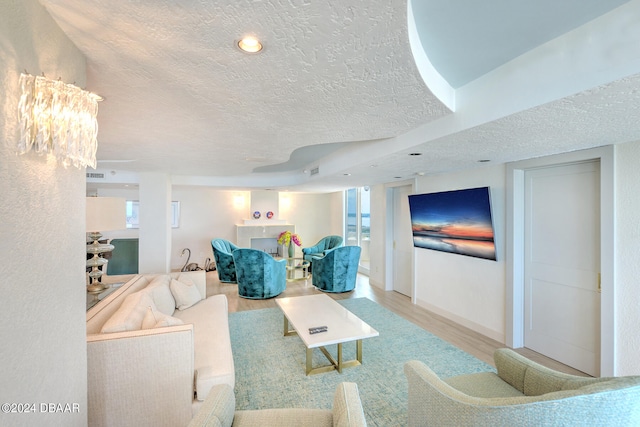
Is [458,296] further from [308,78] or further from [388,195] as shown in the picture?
[308,78]

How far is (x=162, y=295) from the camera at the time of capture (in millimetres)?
2842

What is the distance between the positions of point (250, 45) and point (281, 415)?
1820mm

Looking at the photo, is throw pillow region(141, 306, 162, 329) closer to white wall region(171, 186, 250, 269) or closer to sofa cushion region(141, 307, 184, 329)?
sofa cushion region(141, 307, 184, 329)

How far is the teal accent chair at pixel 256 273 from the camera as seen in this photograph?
4.66 m

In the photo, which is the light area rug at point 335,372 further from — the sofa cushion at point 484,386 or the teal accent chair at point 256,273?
the teal accent chair at point 256,273

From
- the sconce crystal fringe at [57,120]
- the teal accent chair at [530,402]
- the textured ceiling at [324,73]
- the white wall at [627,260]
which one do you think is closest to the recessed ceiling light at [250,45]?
the textured ceiling at [324,73]

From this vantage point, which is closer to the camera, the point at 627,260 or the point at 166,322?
the point at 166,322

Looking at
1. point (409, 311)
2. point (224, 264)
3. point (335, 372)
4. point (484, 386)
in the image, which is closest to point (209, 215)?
point (224, 264)

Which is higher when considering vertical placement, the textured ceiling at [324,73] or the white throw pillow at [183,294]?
the textured ceiling at [324,73]

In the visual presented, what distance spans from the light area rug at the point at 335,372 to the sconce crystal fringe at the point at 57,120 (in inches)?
79.9

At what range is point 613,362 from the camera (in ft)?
7.43

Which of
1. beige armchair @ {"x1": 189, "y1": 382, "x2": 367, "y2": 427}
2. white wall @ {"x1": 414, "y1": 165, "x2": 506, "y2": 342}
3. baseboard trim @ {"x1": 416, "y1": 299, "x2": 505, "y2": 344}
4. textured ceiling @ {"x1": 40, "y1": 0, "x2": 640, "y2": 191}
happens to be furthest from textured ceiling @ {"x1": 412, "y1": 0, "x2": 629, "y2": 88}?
baseboard trim @ {"x1": 416, "y1": 299, "x2": 505, "y2": 344}

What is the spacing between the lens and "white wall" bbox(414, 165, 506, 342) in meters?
3.24

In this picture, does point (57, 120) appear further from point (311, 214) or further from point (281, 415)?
point (311, 214)
